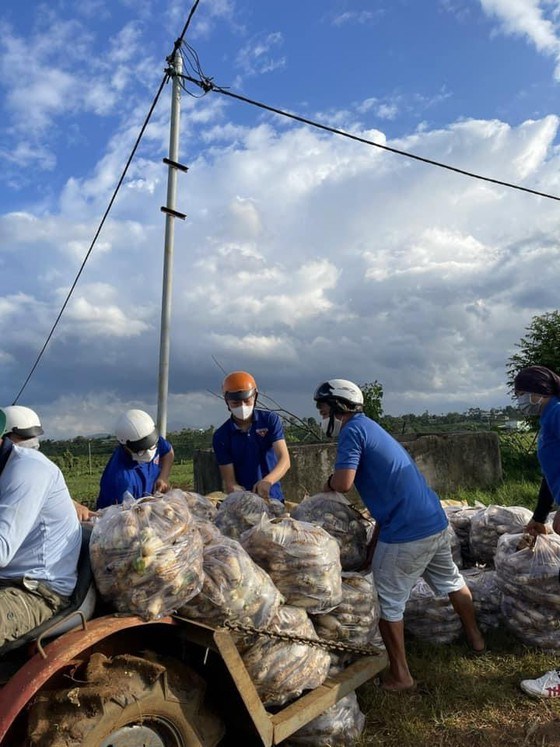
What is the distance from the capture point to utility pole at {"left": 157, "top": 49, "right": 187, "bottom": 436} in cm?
718

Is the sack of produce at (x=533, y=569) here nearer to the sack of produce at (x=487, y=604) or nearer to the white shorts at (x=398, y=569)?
the sack of produce at (x=487, y=604)

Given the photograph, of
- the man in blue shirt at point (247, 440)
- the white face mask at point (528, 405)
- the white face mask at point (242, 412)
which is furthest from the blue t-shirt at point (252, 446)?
the white face mask at point (528, 405)

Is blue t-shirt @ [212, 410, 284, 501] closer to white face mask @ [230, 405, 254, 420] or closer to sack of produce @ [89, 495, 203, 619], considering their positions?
white face mask @ [230, 405, 254, 420]

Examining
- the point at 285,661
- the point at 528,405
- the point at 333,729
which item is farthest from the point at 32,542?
the point at 528,405

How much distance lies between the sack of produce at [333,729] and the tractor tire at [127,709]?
2.13 feet

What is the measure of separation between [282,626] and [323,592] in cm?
32

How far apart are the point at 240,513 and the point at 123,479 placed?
1130mm

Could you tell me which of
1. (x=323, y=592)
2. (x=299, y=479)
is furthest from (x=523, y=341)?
(x=323, y=592)

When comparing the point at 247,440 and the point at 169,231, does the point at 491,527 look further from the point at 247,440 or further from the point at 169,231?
the point at 169,231

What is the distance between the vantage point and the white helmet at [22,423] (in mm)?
4680

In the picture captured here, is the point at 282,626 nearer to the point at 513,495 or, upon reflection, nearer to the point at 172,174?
the point at 172,174

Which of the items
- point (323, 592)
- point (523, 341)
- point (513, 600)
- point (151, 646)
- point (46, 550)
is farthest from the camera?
point (523, 341)

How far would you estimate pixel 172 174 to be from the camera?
7.62m

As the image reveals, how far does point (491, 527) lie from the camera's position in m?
5.70
